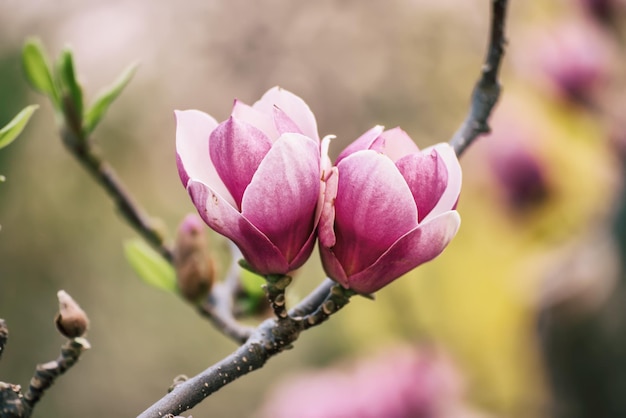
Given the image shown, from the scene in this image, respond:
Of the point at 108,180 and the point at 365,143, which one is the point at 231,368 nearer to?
the point at 365,143

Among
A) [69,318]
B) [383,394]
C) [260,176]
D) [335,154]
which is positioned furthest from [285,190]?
[335,154]

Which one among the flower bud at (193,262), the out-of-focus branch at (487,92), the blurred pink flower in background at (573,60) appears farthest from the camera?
the blurred pink flower in background at (573,60)

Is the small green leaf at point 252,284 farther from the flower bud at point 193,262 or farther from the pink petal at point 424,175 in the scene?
the pink petal at point 424,175

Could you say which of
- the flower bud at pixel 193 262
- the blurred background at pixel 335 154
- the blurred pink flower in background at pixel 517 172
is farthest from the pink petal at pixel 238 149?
the blurred pink flower in background at pixel 517 172

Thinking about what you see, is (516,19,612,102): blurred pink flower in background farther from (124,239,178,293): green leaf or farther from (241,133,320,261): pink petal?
(241,133,320,261): pink petal

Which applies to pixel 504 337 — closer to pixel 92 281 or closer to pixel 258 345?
pixel 92 281

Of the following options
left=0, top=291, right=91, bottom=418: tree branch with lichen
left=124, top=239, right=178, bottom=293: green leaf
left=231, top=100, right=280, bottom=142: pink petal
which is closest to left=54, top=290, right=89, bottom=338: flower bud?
left=0, top=291, right=91, bottom=418: tree branch with lichen

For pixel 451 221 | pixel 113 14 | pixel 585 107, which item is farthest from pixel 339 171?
pixel 113 14
